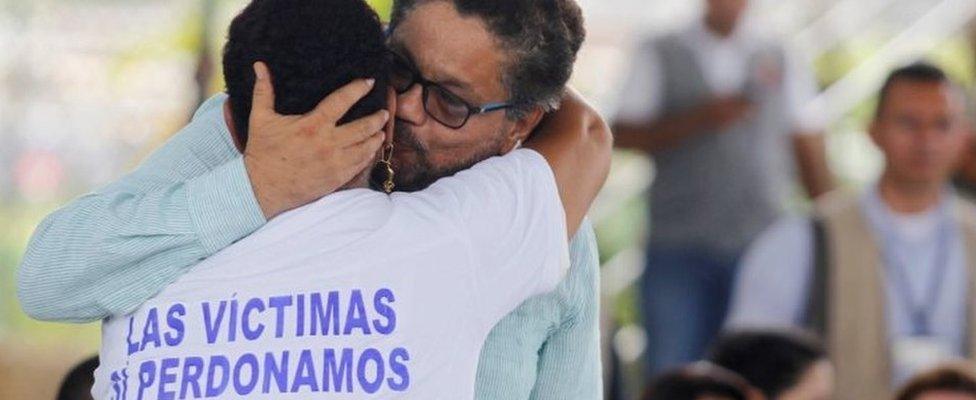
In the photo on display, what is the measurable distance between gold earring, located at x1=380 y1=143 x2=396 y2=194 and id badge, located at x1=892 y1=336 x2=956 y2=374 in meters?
3.22

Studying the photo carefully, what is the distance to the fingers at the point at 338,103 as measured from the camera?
303 centimetres

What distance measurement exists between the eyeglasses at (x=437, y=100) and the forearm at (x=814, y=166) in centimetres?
427

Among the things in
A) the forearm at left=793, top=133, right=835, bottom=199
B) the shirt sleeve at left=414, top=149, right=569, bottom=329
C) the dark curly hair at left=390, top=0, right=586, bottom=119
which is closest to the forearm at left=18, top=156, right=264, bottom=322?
the shirt sleeve at left=414, top=149, right=569, bottom=329

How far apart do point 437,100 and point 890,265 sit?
3259 mm

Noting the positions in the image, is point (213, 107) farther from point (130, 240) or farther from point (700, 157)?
point (700, 157)

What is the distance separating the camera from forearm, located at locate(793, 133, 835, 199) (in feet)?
24.6

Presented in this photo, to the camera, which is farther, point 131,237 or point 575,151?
point 575,151

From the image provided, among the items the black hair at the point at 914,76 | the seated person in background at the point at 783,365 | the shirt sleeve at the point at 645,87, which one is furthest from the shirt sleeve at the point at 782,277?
the shirt sleeve at the point at 645,87

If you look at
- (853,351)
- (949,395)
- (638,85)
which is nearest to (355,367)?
(949,395)

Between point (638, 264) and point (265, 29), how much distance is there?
4993mm

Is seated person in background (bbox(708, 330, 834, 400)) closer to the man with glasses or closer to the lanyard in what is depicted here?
the lanyard

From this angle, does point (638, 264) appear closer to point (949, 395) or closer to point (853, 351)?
point (853, 351)

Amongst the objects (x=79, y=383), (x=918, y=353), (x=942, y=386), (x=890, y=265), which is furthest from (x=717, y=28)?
(x=79, y=383)

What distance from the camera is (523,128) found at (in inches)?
137
